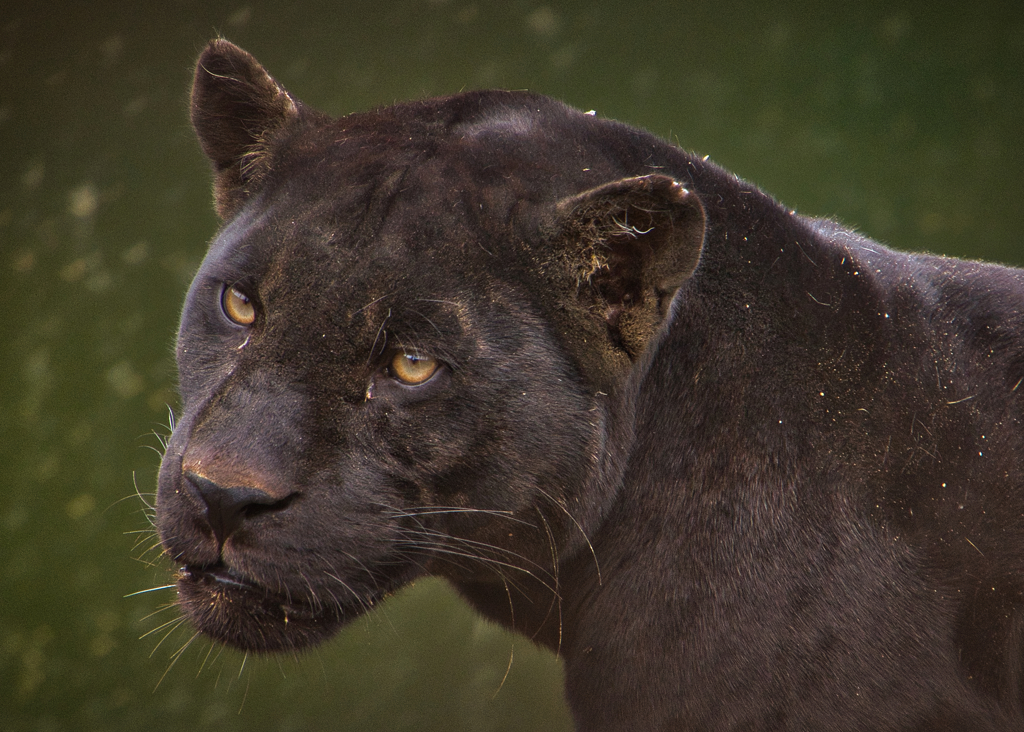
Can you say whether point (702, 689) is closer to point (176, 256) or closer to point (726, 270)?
point (726, 270)

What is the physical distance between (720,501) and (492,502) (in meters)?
0.55

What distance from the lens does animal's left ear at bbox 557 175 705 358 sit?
2.01 meters

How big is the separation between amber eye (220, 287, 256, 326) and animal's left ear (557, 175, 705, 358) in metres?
0.72

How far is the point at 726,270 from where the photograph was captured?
2377 mm

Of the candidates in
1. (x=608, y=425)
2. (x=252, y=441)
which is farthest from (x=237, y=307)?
(x=608, y=425)

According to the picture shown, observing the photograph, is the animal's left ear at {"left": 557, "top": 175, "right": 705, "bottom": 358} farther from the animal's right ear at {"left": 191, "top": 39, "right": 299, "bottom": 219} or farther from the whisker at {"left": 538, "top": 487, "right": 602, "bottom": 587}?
the animal's right ear at {"left": 191, "top": 39, "right": 299, "bottom": 219}

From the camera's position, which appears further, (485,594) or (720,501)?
(485,594)

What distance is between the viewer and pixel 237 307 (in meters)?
Result: 2.24

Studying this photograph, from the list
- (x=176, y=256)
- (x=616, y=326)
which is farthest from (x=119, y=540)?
(x=616, y=326)

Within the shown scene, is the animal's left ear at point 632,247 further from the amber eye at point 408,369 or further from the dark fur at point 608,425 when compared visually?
the amber eye at point 408,369

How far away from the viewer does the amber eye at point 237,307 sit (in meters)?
2.21

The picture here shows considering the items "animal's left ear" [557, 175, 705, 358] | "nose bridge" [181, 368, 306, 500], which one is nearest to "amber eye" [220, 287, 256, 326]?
"nose bridge" [181, 368, 306, 500]

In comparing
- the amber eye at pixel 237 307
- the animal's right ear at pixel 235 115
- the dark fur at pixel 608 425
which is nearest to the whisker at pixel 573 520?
the dark fur at pixel 608 425

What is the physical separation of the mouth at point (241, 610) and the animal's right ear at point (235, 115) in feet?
3.23
